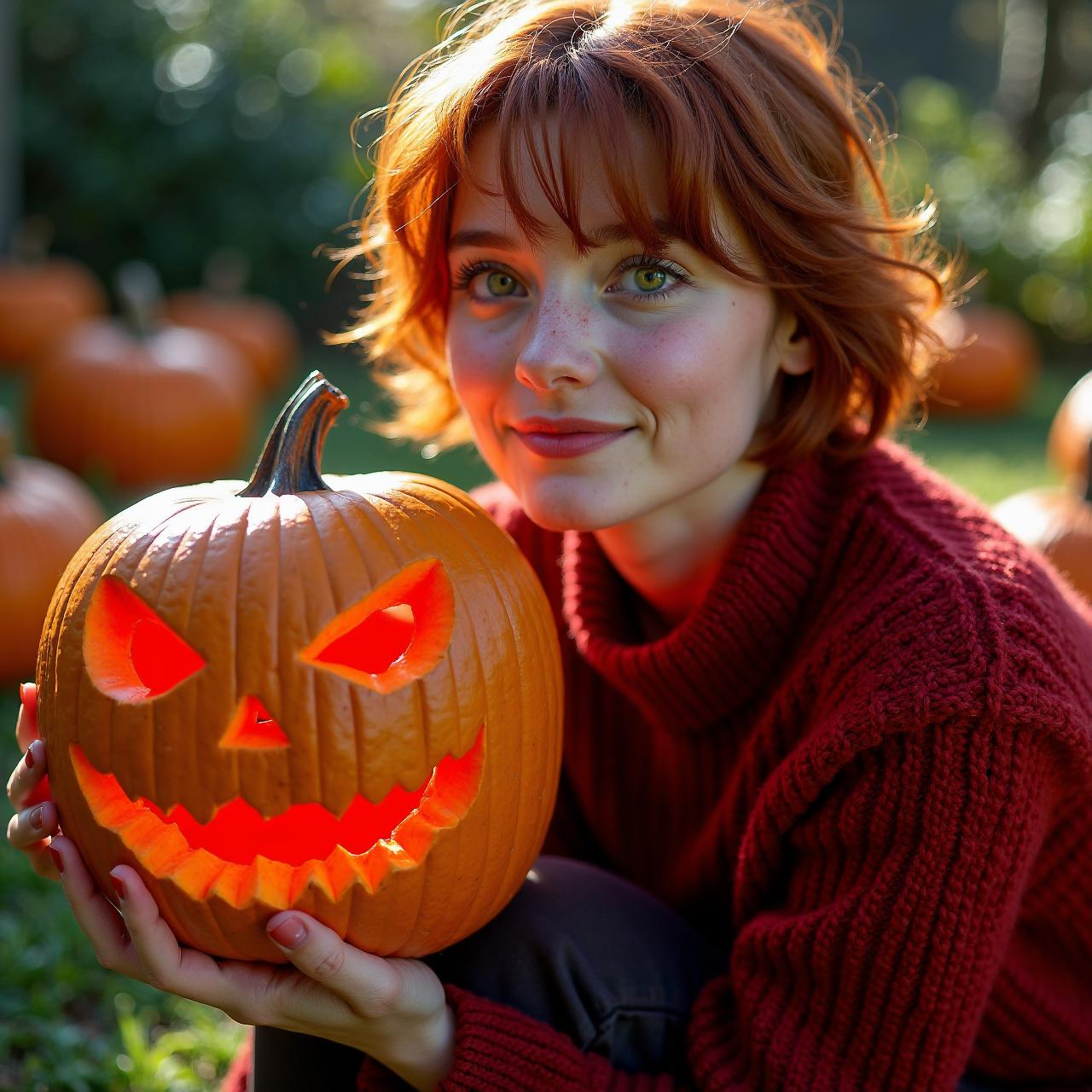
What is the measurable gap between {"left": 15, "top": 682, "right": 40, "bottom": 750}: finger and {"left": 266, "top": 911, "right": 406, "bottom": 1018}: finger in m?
0.53

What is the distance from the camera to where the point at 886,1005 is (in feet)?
5.65

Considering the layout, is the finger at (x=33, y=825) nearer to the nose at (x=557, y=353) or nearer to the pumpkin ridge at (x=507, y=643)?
the pumpkin ridge at (x=507, y=643)

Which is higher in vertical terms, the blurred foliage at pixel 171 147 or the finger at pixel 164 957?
the blurred foliage at pixel 171 147

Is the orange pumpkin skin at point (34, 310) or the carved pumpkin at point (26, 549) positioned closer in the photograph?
the carved pumpkin at point (26, 549)

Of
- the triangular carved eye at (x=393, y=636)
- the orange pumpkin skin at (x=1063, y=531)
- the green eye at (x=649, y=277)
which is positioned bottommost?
the orange pumpkin skin at (x=1063, y=531)

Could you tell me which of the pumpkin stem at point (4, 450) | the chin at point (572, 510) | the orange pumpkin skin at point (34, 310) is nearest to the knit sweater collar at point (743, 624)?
the chin at point (572, 510)

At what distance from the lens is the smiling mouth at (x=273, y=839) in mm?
1603

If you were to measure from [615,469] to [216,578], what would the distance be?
0.65 metres

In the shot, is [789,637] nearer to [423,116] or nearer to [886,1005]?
[886,1005]

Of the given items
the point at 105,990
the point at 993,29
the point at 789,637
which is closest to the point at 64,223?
the point at 105,990

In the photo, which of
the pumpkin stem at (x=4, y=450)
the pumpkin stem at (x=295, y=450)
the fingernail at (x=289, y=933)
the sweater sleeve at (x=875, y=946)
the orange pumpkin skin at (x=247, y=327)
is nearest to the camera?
the fingernail at (x=289, y=933)

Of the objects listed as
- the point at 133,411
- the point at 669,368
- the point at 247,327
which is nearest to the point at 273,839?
the point at 669,368

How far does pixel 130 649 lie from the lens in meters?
1.68

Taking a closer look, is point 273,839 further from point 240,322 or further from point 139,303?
point 240,322
